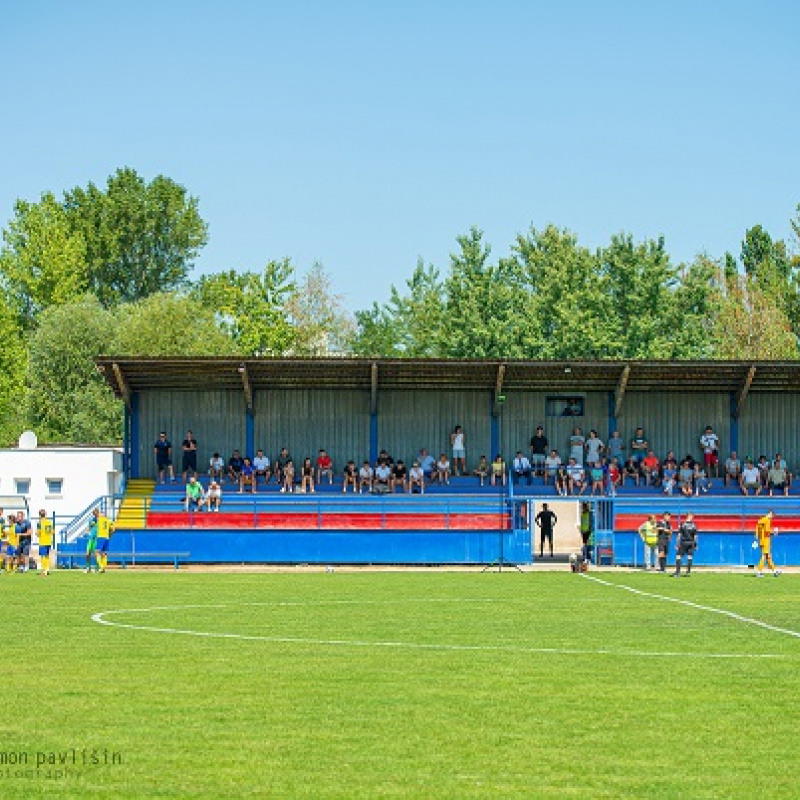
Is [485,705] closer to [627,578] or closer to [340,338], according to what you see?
[627,578]

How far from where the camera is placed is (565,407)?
197 ft

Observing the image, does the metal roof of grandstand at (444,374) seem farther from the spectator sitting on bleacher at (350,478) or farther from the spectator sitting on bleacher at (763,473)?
the spectator sitting on bleacher at (350,478)

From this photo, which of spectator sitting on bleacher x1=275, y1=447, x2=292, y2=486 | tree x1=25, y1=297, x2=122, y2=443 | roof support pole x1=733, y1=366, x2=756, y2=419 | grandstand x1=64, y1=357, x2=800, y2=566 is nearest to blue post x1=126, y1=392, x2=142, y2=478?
grandstand x1=64, y1=357, x2=800, y2=566

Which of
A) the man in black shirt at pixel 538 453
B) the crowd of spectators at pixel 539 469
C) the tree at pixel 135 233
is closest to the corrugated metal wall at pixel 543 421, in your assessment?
the crowd of spectators at pixel 539 469

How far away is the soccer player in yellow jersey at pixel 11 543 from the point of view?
48062 millimetres

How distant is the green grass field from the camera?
11609 millimetres

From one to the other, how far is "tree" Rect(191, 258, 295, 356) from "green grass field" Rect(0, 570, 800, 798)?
77898mm

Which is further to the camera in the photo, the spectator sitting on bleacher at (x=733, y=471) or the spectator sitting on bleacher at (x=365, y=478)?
the spectator sitting on bleacher at (x=733, y=471)

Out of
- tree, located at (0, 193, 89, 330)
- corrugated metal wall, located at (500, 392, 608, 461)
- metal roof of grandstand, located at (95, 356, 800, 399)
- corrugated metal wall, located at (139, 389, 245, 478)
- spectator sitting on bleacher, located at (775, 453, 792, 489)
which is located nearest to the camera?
metal roof of grandstand, located at (95, 356, 800, 399)

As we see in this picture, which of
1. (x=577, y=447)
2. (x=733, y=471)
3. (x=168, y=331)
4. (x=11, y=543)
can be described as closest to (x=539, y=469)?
(x=577, y=447)

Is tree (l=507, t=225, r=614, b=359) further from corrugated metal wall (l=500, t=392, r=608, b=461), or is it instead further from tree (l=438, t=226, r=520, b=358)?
corrugated metal wall (l=500, t=392, r=608, b=461)

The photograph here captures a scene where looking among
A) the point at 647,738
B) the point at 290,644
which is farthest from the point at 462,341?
the point at 647,738

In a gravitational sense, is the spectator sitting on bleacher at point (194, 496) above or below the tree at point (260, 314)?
below

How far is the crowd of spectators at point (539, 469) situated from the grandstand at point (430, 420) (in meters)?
0.53
